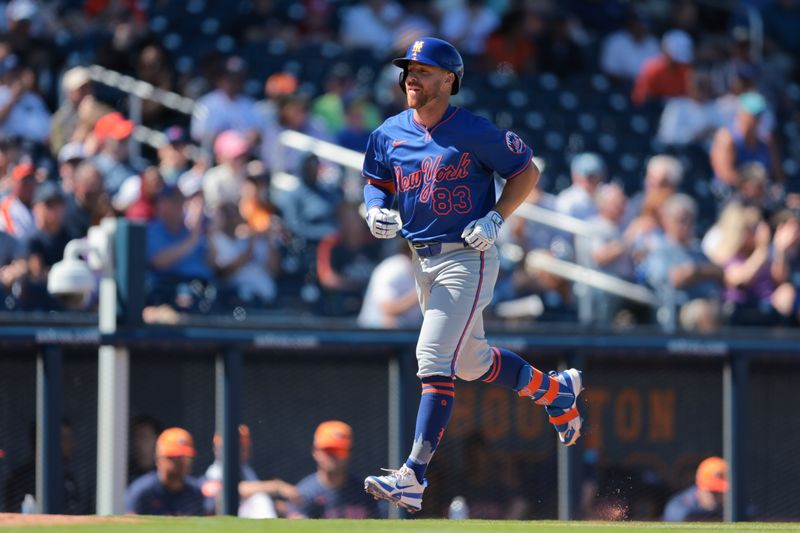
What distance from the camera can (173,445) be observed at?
7.74 meters

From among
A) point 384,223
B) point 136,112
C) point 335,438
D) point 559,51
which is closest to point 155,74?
point 136,112

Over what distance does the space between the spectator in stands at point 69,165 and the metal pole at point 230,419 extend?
2005mm

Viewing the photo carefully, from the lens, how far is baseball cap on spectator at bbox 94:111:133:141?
10266 mm

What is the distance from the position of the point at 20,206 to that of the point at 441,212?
3.71 metres

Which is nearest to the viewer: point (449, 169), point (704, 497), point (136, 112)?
point (449, 169)

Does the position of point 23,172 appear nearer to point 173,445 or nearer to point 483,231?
point 173,445

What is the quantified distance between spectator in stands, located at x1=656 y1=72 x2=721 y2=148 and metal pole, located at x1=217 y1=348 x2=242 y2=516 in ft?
23.0

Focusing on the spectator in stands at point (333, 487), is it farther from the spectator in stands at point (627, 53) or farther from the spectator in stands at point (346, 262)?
the spectator in stands at point (627, 53)

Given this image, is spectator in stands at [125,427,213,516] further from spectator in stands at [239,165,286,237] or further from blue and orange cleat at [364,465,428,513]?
spectator in stands at [239,165,286,237]

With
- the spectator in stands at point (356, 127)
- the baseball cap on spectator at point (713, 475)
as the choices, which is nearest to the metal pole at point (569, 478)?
the baseball cap on spectator at point (713, 475)

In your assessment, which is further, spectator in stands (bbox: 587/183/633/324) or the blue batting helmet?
spectator in stands (bbox: 587/183/633/324)

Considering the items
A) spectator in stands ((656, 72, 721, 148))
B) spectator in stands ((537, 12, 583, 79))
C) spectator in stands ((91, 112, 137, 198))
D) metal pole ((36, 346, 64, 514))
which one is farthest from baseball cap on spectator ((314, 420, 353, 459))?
spectator in stands ((537, 12, 583, 79))

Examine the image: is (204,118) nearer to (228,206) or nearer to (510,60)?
(228,206)

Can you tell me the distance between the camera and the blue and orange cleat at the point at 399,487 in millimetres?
5895
